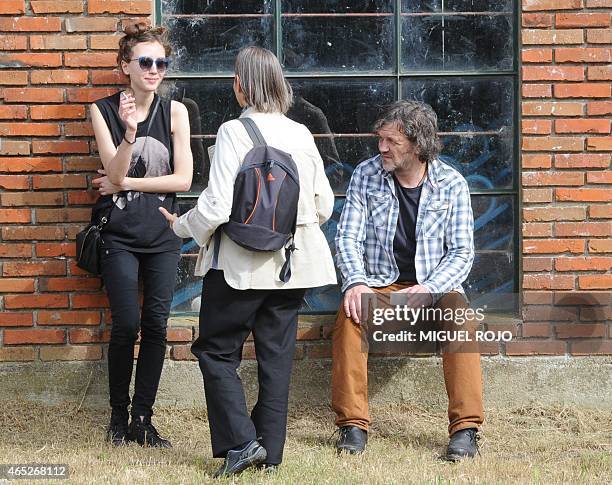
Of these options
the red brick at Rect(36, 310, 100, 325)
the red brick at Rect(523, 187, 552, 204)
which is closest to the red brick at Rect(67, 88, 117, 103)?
the red brick at Rect(36, 310, 100, 325)

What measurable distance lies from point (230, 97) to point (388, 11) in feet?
3.39

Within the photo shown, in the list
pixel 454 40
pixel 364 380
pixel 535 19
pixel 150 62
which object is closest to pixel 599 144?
pixel 535 19

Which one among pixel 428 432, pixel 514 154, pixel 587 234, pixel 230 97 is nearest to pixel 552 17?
pixel 514 154

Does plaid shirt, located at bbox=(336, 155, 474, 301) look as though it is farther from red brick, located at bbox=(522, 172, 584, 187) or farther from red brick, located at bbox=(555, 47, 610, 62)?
red brick, located at bbox=(555, 47, 610, 62)

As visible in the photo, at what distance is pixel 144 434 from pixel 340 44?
2441 mm

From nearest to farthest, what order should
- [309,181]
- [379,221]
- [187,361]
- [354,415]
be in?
[309,181], [354,415], [379,221], [187,361]

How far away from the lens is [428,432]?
5.43 m

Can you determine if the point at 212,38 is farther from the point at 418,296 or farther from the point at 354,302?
the point at 418,296

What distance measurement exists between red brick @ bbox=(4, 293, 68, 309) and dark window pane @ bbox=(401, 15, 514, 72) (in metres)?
2.36

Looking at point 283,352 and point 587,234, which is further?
point 587,234

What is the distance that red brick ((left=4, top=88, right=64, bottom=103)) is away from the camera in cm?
554

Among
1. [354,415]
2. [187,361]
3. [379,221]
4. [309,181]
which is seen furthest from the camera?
[187,361]

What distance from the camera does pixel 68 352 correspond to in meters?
5.67

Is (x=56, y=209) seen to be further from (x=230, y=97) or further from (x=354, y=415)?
(x=354, y=415)
